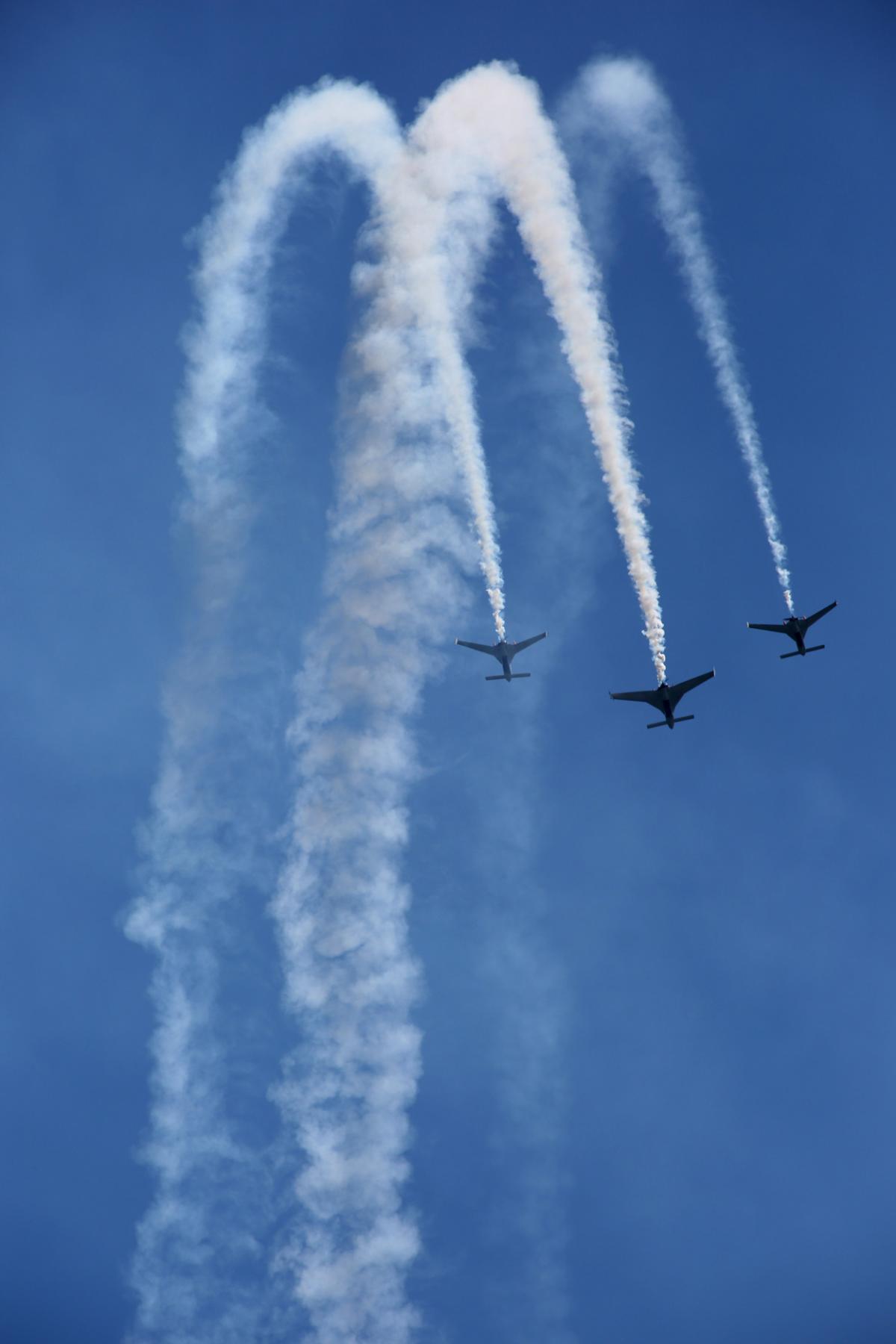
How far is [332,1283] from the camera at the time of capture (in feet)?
152

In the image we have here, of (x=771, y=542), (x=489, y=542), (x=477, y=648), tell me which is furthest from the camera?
(x=477, y=648)

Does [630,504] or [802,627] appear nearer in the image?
[630,504]

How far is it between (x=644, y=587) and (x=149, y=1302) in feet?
105

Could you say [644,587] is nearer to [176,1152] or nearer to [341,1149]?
[341,1149]

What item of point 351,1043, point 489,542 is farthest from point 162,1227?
point 489,542

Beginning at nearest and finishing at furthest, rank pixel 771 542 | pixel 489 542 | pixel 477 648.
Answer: pixel 489 542
pixel 771 542
pixel 477 648

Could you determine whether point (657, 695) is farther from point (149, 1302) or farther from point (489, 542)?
point (149, 1302)

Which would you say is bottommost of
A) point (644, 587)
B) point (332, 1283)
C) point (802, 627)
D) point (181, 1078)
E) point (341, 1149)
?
point (332, 1283)

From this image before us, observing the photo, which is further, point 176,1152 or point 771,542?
point 176,1152

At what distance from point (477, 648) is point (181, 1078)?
1971 centimetres

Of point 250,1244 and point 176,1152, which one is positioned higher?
point 176,1152

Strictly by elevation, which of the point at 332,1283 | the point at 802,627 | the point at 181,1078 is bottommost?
the point at 332,1283

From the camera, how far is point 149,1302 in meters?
47.0

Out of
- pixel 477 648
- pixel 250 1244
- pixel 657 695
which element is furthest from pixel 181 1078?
pixel 657 695
